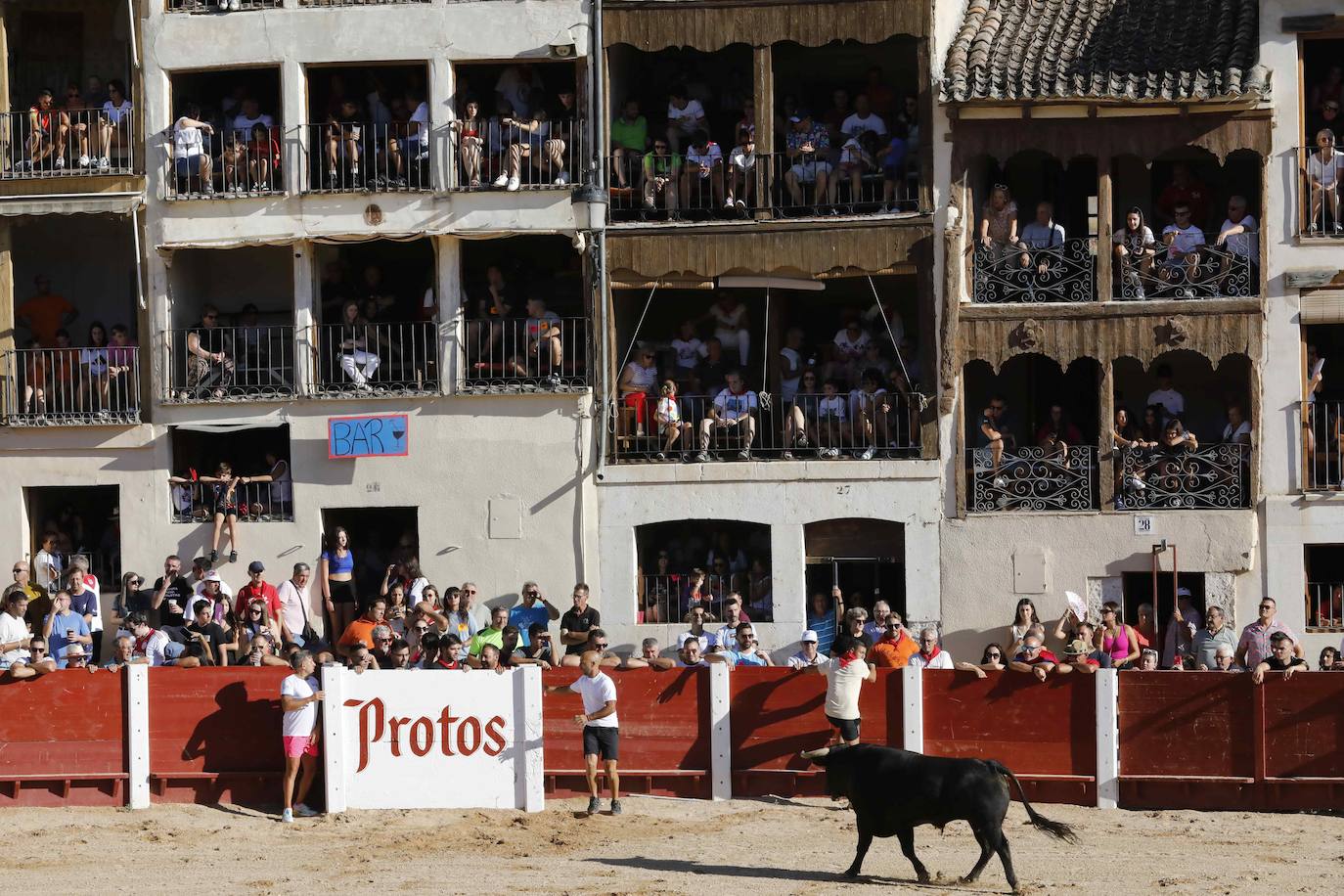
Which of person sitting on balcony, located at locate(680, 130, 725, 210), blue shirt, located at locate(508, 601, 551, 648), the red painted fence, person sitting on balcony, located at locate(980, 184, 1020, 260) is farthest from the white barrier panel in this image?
person sitting on balcony, located at locate(980, 184, 1020, 260)

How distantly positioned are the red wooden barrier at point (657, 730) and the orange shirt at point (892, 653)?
63.4 inches

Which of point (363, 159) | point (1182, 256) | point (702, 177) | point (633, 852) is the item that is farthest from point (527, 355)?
point (633, 852)

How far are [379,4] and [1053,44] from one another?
26.1 ft

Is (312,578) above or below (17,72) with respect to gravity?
below

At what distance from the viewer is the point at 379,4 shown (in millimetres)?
26438

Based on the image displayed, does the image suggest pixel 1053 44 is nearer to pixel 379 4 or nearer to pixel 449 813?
pixel 379 4

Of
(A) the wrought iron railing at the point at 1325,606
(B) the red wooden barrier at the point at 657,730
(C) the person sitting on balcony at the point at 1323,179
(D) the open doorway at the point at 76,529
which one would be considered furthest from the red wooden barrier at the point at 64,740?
(C) the person sitting on balcony at the point at 1323,179

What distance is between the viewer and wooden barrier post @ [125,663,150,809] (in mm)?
20438

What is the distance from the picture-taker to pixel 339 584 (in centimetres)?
2584

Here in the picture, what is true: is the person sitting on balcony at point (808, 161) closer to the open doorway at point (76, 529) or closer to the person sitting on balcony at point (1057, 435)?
the person sitting on balcony at point (1057, 435)

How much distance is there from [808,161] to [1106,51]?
11.9 ft

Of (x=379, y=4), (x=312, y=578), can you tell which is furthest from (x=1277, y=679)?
(x=379, y=4)

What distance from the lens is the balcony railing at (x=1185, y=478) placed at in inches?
973

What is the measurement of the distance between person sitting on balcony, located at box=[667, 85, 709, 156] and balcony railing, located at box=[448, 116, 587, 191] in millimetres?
1091
